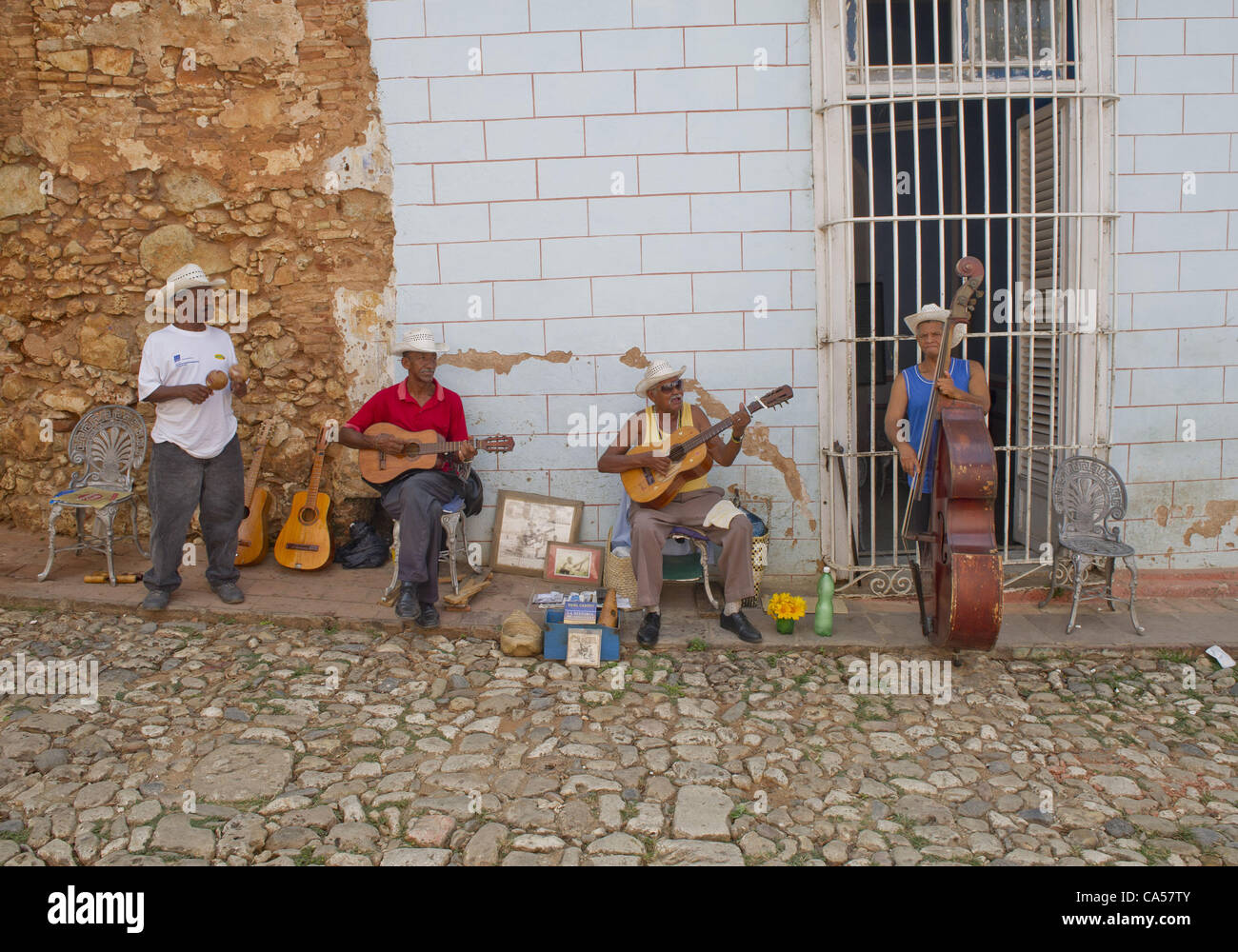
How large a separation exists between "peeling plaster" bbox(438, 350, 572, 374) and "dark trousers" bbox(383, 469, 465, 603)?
0.91m

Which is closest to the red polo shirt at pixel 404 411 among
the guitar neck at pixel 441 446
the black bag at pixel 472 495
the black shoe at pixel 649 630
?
the guitar neck at pixel 441 446

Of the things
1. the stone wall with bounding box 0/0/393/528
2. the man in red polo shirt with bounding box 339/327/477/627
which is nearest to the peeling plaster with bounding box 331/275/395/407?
the stone wall with bounding box 0/0/393/528

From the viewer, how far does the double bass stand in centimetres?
428

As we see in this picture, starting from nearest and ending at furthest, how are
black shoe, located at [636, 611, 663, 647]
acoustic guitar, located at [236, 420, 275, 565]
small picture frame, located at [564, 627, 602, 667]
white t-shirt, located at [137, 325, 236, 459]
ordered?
small picture frame, located at [564, 627, 602, 667] < black shoe, located at [636, 611, 663, 647] < white t-shirt, located at [137, 325, 236, 459] < acoustic guitar, located at [236, 420, 275, 565]

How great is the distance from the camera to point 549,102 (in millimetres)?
5887

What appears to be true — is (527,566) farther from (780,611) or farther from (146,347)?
(146,347)

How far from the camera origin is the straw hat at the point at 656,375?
536 cm

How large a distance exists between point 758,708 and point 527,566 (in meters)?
2.15

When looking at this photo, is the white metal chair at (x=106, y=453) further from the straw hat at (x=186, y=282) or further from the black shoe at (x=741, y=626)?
the black shoe at (x=741, y=626)

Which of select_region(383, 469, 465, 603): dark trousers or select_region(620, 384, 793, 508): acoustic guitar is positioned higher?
select_region(620, 384, 793, 508): acoustic guitar

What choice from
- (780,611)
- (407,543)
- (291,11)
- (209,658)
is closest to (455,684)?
(407,543)

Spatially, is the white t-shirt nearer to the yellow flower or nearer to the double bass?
the yellow flower

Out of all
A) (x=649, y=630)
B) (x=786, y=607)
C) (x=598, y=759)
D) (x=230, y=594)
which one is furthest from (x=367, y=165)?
(x=598, y=759)

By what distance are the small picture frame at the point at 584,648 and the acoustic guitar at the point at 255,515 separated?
2458 millimetres
